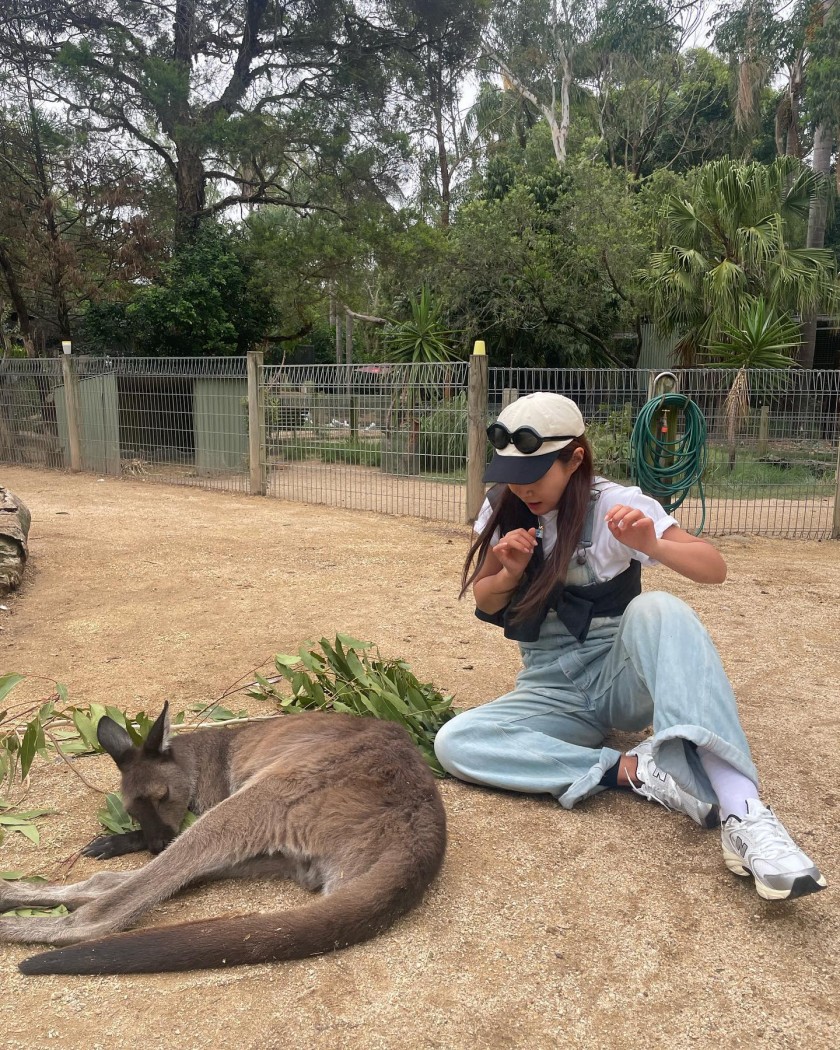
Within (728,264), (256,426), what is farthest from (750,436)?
(728,264)

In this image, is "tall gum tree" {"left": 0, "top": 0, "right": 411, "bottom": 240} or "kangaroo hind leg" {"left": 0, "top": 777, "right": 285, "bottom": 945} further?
"tall gum tree" {"left": 0, "top": 0, "right": 411, "bottom": 240}

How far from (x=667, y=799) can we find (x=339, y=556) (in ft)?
15.7

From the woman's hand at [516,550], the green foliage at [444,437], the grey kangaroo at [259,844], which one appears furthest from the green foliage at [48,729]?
the green foliage at [444,437]

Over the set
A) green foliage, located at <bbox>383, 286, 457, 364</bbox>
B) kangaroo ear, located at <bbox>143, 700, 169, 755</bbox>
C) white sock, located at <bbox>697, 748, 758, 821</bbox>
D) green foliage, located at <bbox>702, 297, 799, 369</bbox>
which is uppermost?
green foliage, located at <bbox>383, 286, 457, 364</bbox>

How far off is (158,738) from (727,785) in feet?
5.59

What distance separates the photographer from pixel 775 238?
45.8ft

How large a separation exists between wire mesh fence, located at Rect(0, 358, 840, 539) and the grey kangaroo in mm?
5331

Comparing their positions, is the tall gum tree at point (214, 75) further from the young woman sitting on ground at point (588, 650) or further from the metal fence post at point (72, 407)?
the young woman sitting on ground at point (588, 650)

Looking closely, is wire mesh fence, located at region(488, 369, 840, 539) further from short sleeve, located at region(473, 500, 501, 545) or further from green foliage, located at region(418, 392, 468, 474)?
short sleeve, located at region(473, 500, 501, 545)

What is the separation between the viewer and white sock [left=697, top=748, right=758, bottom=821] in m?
2.35

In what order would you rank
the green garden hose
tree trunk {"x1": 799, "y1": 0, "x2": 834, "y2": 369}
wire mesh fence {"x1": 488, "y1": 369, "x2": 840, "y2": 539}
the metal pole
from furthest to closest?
tree trunk {"x1": 799, "y1": 0, "x2": 834, "y2": 369}, wire mesh fence {"x1": 488, "y1": 369, "x2": 840, "y2": 539}, the metal pole, the green garden hose

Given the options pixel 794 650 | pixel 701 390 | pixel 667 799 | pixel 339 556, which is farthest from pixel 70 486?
pixel 667 799

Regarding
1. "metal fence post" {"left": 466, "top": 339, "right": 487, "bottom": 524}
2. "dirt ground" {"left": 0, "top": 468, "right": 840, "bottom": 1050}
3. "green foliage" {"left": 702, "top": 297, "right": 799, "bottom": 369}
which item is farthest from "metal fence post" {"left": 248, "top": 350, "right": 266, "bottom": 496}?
"green foliage" {"left": 702, "top": 297, "right": 799, "bottom": 369}

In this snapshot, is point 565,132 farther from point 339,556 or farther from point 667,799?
point 667,799
